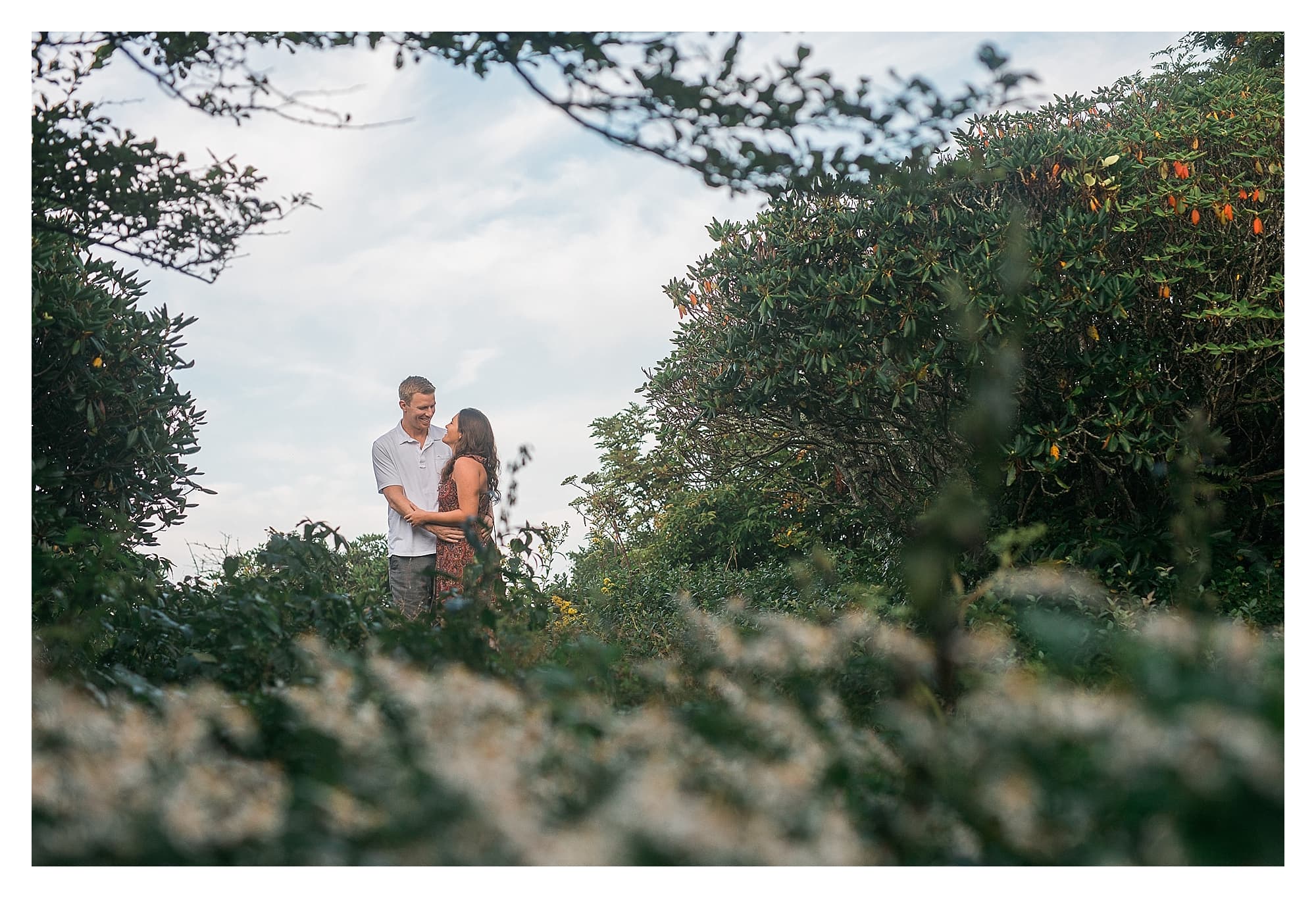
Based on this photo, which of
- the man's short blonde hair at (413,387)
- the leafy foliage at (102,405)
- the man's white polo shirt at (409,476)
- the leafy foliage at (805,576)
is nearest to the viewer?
the leafy foliage at (805,576)

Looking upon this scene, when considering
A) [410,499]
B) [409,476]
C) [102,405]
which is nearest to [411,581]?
[410,499]

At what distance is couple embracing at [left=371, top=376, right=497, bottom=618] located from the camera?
15.0 feet

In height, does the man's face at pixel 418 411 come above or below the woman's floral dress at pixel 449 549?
above

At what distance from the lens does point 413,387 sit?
4.89 m

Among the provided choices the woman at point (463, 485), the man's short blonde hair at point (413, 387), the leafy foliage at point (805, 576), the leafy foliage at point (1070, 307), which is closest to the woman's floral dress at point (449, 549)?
the woman at point (463, 485)

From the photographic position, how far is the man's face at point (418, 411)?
15.9 ft

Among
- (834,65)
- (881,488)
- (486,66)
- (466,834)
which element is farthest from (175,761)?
(881,488)

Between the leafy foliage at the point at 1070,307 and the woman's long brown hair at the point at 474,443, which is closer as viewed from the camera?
the woman's long brown hair at the point at 474,443

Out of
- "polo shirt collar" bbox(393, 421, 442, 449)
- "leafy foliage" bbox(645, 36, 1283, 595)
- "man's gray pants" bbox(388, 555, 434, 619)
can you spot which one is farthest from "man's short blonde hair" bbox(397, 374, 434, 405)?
"leafy foliage" bbox(645, 36, 1283, 595)

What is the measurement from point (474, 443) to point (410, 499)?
405 millimetres

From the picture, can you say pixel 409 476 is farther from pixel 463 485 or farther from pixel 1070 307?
pixel 1070 307

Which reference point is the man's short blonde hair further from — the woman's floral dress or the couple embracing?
the woman's floral dress

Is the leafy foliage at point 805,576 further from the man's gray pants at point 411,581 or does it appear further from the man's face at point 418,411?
the man's face at point 418,411
